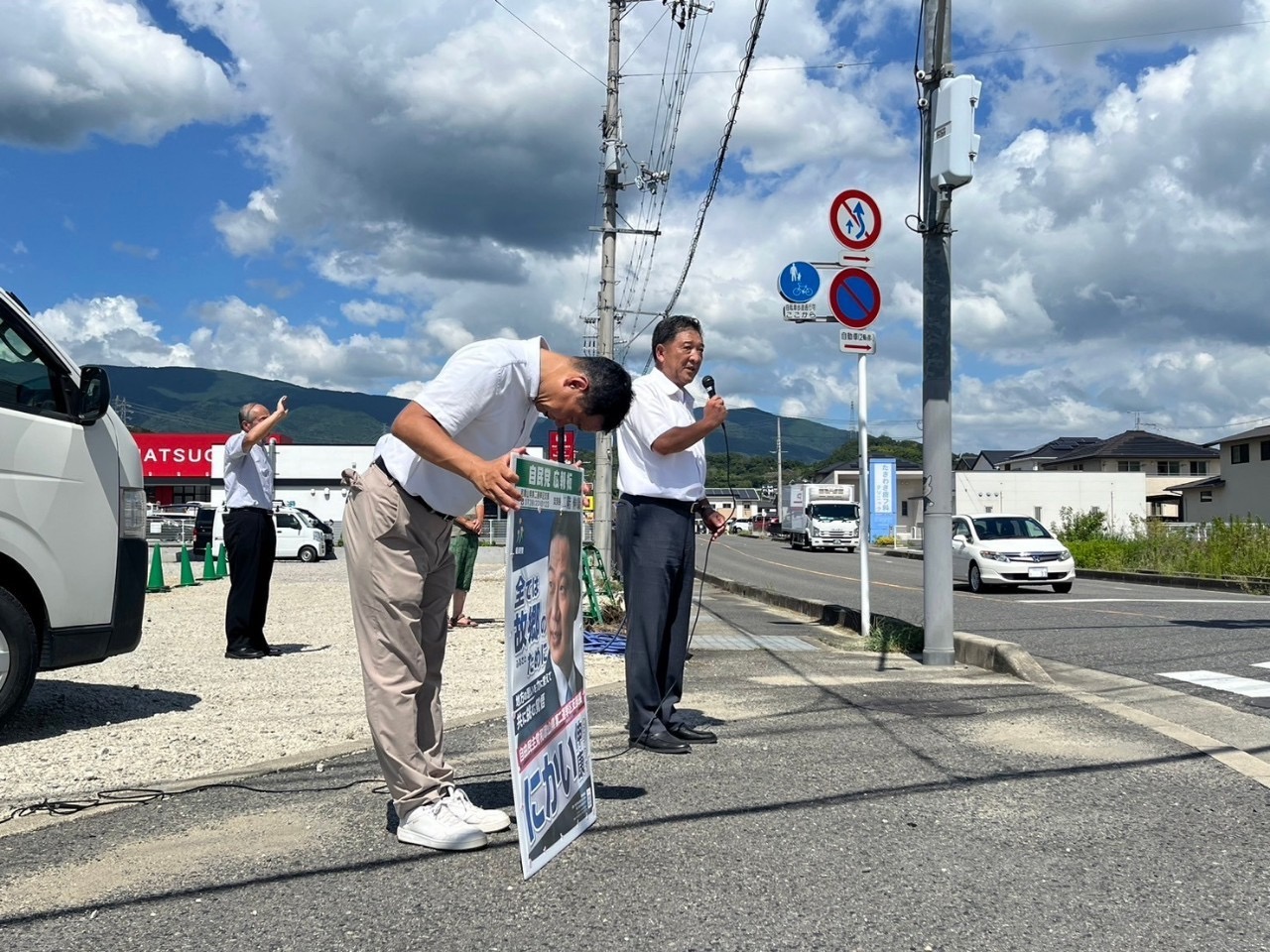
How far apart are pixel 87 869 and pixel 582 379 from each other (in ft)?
6.80

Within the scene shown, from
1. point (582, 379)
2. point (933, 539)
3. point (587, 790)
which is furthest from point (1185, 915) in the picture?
Result: point (933, 539)

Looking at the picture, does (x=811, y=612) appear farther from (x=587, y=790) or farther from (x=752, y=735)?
Result: (x=587, y=790)

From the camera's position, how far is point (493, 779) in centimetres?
438

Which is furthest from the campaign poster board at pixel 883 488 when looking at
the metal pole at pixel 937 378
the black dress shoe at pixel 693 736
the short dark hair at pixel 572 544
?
the short dark hair at pixel 572 544

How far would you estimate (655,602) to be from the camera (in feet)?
15.6

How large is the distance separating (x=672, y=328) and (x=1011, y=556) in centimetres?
1567

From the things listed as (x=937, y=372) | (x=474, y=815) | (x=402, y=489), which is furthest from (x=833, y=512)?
(x=402, y=489)

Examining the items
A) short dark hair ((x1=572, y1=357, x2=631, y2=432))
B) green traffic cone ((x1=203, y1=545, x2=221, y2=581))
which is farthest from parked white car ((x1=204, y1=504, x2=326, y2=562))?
short dark hair ((x1=572, y1=357, x2=631, y2=432))

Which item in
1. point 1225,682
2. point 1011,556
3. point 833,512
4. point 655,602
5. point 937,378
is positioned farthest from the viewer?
point 833,512

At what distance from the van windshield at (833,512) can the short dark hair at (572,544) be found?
145 feet

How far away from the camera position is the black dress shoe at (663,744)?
15.5ft

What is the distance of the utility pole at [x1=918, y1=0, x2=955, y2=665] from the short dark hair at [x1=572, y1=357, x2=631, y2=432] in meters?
4.85

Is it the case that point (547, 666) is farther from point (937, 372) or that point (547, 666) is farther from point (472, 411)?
point (937, 372)

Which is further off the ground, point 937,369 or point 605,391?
point 937,369
